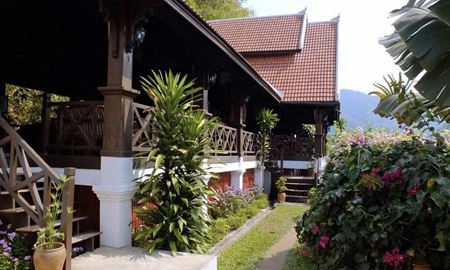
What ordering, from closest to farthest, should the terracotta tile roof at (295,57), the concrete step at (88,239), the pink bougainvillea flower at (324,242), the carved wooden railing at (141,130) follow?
the concrete step at (88,239)
the pink bougainvillea flower at (324,242)
the carved wooden railing at (141,130)
the terracotta tile roof at (295,57)

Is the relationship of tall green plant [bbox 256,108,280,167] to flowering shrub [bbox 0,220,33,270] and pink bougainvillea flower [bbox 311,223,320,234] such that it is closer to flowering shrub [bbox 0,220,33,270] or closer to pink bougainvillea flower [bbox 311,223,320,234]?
pink bougainvillea flower [bbox 311,223,320,234]

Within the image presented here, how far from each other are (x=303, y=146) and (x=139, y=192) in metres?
10.1

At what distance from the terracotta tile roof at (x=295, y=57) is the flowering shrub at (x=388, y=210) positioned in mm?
9055

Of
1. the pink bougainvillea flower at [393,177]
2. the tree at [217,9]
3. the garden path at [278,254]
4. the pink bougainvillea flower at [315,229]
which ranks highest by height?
the tree at [217,9]

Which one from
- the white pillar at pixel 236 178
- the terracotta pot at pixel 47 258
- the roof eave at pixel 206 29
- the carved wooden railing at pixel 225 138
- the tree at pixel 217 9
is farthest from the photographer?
the tree at pixel 217 9

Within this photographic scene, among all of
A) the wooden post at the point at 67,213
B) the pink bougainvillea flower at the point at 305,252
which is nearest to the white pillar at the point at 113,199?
the wooden post at the point at 67,213

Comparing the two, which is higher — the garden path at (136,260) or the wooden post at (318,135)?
the wooden post at (318,135)

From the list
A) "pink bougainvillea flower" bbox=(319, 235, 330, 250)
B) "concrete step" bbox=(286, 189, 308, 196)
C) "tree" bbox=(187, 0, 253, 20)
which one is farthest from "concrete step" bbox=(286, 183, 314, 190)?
"tree" bbox=(187, 0, 253, 20)

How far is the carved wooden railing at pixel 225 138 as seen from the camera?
8930 mm

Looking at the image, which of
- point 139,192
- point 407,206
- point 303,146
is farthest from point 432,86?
point 303,146

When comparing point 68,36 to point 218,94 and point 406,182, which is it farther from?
point 406,182

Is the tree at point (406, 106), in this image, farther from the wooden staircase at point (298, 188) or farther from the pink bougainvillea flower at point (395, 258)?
the wooden staircase at point (298, 188)

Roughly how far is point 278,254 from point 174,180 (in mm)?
2813

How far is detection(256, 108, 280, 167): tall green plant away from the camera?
13.2m
